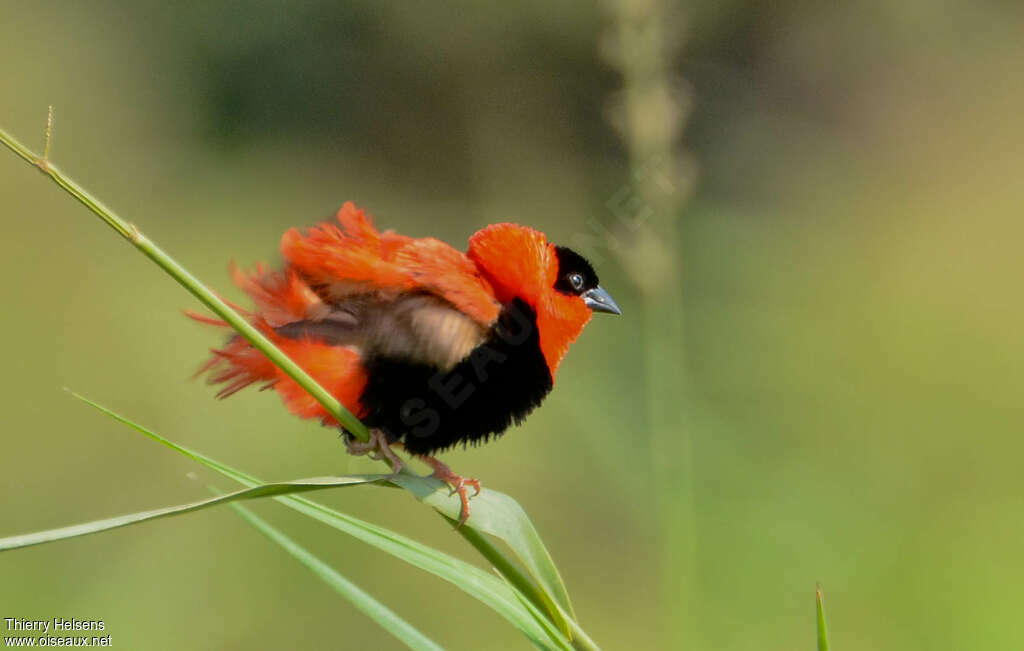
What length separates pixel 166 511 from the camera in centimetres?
80

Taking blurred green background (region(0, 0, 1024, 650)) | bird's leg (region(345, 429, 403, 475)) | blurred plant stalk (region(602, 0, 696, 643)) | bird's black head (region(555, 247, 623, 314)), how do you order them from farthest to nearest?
blurred green background (region(0, 0, 1024, 650)) < bird's black head (region(555, 247, 623, 314)) < blurred plant stalk (region(602, 0, 696, 643)) < bird's leg (region(345, 429, 403, 475))

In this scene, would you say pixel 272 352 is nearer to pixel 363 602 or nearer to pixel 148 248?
pixel 148 248

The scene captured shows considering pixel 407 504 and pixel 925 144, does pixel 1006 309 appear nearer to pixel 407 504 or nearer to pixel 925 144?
pixel 925 144

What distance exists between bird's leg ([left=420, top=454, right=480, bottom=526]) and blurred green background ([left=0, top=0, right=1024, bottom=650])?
1.97 ft

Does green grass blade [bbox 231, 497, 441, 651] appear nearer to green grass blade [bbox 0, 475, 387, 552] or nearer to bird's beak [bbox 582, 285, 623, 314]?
green grass blade [bbox 0, 475, 387, 552]

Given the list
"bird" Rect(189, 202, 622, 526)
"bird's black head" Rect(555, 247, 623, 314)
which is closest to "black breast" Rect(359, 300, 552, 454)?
"bird" Rect(189, 202, 622, 526)

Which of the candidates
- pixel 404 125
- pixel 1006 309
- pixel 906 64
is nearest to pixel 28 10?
A: pixel 404 125

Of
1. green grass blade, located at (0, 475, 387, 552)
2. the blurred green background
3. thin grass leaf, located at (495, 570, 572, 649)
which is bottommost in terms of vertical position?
green grass blade, located at (0, 475, 387, 552)

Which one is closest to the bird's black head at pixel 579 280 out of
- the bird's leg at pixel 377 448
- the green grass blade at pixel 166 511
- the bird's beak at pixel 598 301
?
the bird's beak at pixel 598 301

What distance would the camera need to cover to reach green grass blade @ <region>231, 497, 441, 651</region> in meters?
1.02

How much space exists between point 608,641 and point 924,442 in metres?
1.50

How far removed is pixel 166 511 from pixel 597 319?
4.29 meters

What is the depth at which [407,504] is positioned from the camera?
4516 mm

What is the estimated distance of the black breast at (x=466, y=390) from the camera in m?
1.29
